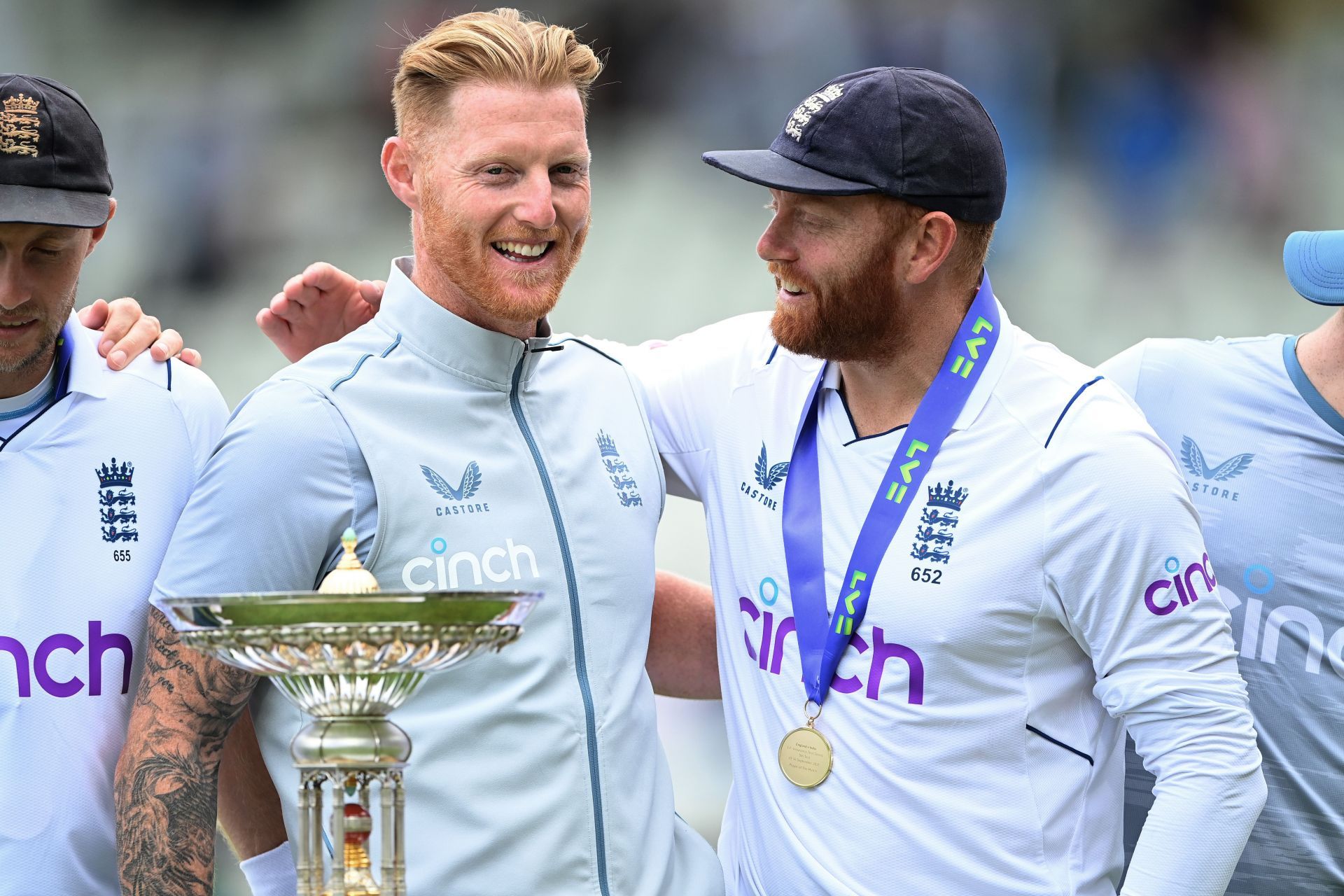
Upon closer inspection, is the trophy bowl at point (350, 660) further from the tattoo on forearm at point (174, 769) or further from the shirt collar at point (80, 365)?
the shirt collar at point (80, 365)

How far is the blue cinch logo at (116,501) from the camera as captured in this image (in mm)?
2482

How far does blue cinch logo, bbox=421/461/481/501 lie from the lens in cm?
231

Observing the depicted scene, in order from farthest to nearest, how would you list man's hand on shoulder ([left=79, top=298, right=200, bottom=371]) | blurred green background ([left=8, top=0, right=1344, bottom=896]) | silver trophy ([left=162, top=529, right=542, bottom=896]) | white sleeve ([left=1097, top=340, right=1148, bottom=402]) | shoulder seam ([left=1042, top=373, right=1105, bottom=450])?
blurred green background ([left=8, top=0, right=1344, bottom=896])
white sleeve ([left=1097, top=340, right=1148, bottom=402])
man's hand on shoulder ([left=79, top=298, right=200, bottom=371])
shoulder seam ([left=1042, top=373, right=1105, bottom=450])
silver trophy ([left=162, top=529, right=542, bottom=896])

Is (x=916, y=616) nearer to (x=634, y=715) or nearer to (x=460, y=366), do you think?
(x=634, y=715)

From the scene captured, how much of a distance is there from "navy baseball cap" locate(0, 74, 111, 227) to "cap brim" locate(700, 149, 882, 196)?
41.0 inches

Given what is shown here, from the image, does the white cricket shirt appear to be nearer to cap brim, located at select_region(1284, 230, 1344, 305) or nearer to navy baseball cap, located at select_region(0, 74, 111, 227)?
cap brim, located at select_region(1284, 230, 1344, 305)

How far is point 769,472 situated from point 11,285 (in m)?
1.31

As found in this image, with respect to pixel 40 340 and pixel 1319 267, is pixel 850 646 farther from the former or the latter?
pixel 40 340

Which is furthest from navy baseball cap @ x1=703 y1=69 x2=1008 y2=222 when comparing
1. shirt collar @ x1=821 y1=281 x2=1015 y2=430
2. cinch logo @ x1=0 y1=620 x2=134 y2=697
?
cinch logo @ x1=0 y1=620 x2=134 y2=697

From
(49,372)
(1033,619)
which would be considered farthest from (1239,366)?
(49,372)

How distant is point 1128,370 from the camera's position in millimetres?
3139

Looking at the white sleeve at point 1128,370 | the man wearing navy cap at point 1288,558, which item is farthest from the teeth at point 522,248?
the man wearing navy cap at point 1288,558

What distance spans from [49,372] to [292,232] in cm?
394

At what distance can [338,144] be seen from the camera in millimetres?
6375
